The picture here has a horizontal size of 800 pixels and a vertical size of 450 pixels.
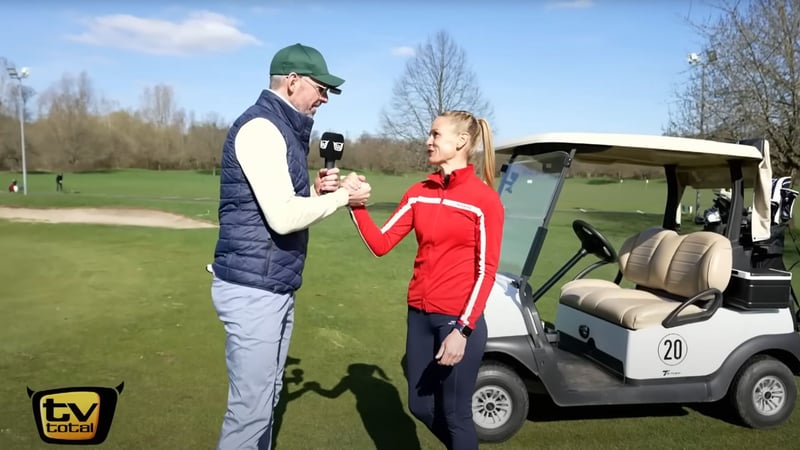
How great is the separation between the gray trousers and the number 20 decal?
253 centimetres

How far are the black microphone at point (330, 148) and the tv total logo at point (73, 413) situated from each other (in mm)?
1415

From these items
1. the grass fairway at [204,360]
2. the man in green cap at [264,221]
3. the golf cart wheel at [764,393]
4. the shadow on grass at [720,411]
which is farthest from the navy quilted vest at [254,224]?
the shadow on grass at [720,411]

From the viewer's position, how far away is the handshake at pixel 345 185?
2699 millimetres

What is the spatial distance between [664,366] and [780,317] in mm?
924

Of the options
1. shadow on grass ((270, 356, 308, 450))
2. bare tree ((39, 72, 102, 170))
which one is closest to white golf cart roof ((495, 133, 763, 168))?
shadow on grass ((270, 356, 308, 450))

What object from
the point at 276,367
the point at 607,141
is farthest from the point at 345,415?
the point at 607,141

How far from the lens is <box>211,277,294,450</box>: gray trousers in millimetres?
2479

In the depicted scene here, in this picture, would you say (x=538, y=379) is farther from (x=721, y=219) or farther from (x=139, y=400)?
(x=139, y=400)

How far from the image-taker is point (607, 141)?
3.79 metres

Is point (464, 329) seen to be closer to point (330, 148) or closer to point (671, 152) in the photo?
point (330, 148)

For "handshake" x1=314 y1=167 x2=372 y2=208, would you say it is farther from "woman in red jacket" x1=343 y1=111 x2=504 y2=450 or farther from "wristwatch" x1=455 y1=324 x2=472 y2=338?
"wristwatch" x1=455 y1=324 x2=472 y2=338

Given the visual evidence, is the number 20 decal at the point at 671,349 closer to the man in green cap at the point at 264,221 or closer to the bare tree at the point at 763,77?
the man in green cap at the point at 264,221

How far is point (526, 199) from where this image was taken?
4195 millimetres

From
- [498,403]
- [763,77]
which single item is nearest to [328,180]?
[498,403]
